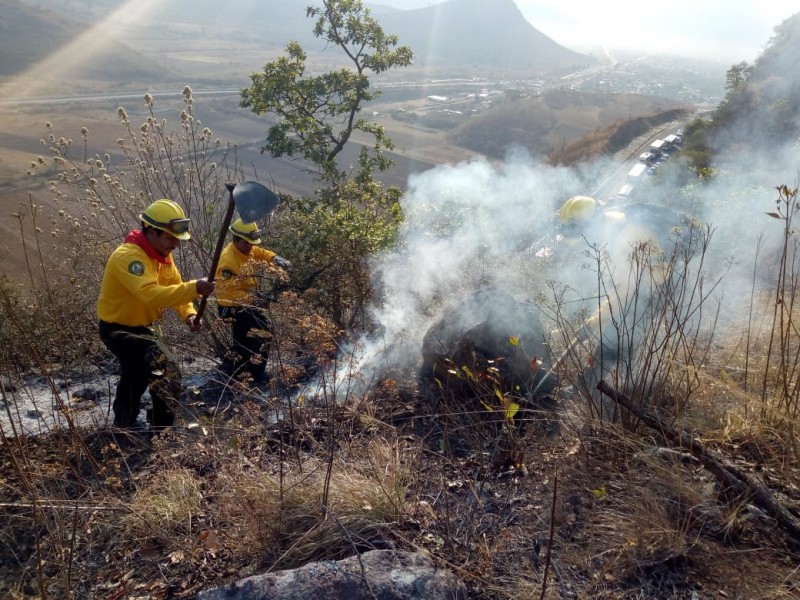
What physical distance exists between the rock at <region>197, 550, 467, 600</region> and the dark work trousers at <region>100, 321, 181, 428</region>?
6.27 ft

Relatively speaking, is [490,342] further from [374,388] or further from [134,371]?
[134,371]

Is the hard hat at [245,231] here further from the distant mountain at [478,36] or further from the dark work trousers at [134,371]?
the distant mountain at [478,36]

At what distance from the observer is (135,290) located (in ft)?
11.8

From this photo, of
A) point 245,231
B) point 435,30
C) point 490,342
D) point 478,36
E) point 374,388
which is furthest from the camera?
point 478,36

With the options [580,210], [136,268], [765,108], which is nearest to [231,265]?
[136,268]

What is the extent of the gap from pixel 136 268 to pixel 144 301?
238mm

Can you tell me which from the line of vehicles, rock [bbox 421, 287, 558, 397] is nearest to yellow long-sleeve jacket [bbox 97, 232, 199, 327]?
rock [bbox 421, 287, 558, 397]

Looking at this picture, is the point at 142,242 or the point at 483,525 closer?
the point at 483,525

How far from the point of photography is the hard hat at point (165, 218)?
3.73 m

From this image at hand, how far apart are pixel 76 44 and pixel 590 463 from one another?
82.6 metres

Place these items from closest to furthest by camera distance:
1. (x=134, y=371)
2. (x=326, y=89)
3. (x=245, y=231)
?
1. (x=134, y=371)
2. (x=245, y=231)
3. (x=326, y=89)

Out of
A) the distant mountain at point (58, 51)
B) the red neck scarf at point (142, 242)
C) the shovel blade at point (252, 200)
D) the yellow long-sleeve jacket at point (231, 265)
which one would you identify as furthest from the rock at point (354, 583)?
the distant mountain at point (58, 51)

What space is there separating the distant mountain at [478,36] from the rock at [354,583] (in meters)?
122

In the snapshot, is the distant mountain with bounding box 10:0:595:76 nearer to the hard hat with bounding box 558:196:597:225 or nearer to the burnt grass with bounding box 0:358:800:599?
the hard hat with bounding box 558:196:597:225
